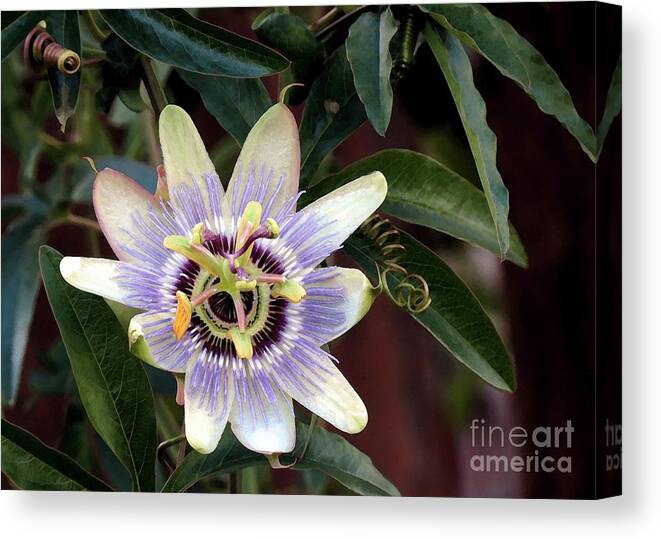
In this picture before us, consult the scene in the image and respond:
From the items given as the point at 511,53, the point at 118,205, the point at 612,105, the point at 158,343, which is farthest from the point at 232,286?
the point at 612,105

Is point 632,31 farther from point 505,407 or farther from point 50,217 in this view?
point 50,217

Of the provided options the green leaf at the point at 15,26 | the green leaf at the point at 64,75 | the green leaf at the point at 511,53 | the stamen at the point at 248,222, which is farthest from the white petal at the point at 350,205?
the green leaf at the point at 15,26

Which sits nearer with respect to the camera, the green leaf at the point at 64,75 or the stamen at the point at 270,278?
the stamen at the point at 270,278

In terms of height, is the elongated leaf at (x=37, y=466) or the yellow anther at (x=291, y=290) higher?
the yellow anther at (x=291, y=290)

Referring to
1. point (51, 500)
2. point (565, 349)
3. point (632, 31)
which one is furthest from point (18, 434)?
point (632, 31)

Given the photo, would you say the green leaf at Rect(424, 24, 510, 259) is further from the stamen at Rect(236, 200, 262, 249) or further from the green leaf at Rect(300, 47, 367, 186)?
the stamen at Rect(236, 200, 262, 249)

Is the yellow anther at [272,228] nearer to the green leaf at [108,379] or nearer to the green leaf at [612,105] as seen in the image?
the green leaf at [108,379]
